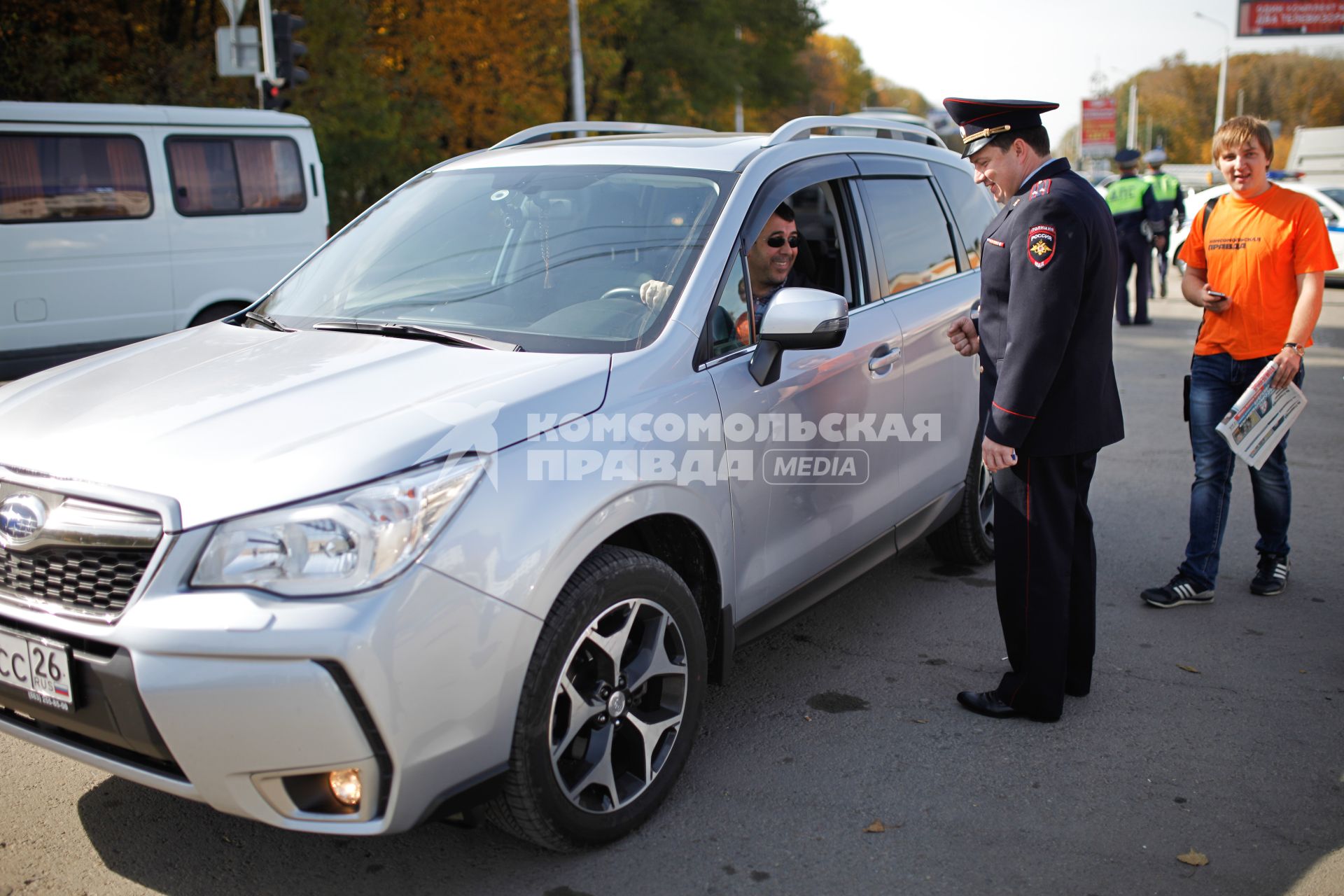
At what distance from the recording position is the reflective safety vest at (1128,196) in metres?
12.7

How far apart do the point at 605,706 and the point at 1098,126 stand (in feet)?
288

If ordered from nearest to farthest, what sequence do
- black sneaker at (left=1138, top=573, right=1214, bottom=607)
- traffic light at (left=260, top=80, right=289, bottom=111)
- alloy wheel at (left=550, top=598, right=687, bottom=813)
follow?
alloy wheel at (left=550, top=598, right=687, bottom=813) → black sneaker at (left=1138, top=573, right=1214, bottom=607) → traffic light at (left=260, top=80, right=289, bottom=111)

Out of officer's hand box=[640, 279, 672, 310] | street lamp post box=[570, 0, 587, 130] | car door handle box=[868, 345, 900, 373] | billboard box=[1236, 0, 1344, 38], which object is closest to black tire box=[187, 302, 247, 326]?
car door handle box=[868, 345, 900, 373]

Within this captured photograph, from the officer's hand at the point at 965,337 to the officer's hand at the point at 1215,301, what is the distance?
1.30 m

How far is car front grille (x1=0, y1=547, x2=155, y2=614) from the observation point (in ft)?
7.67

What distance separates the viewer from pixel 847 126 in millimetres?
4336

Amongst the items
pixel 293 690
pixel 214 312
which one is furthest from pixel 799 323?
pixel 214 312

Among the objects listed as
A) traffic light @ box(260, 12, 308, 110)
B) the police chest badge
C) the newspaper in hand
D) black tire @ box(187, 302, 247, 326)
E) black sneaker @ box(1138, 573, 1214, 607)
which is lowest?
black sneaker @ box(1138, 573, 1214, 607)

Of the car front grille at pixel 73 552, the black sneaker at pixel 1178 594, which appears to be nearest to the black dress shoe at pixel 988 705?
the black sneaker at pixel 1178 594

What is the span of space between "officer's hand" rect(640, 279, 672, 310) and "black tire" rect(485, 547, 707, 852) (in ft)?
2.45

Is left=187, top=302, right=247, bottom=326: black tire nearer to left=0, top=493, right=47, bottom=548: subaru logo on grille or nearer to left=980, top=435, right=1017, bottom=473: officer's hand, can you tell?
left=0, top=493, right=47, bottom=548: subaru logo on grille

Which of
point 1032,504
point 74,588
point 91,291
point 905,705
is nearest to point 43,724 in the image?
point 74,588

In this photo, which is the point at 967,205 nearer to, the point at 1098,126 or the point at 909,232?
the point at 909,232

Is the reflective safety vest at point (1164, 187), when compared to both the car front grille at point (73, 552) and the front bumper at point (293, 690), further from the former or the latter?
the car front grille at point (73, 552)
